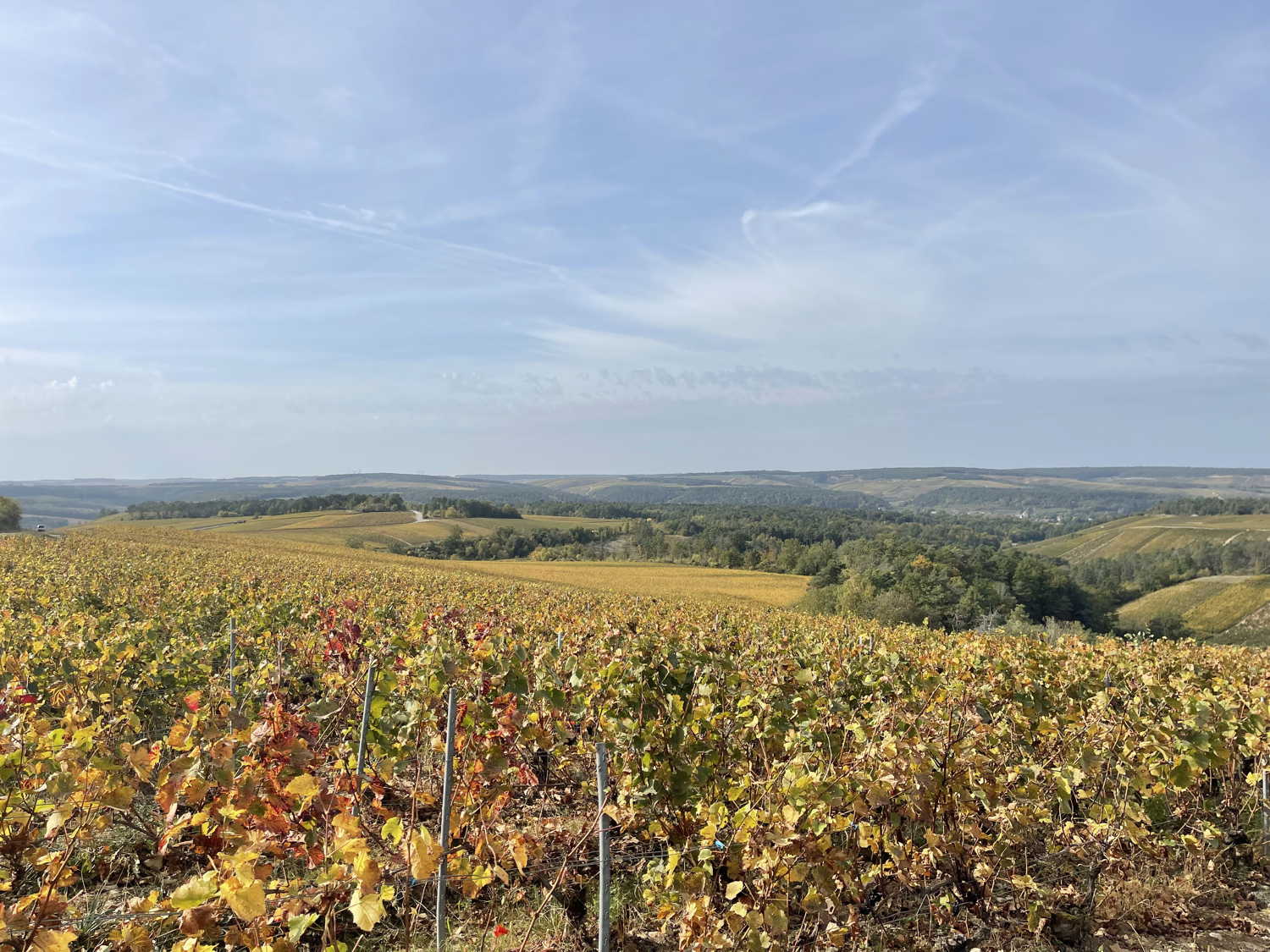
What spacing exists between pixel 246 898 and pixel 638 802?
8.83ft

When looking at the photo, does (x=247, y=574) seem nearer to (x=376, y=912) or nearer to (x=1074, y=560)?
(x=376, y=912)

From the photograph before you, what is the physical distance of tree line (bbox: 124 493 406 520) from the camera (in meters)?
116

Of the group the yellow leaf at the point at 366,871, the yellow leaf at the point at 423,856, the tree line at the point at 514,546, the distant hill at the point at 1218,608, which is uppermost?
the yellow leaf at the point at 366,871

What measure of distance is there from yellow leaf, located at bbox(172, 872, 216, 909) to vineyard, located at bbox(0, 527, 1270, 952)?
1 cm

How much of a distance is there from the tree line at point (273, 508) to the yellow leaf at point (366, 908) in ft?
388

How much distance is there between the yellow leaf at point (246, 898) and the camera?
1982 mm

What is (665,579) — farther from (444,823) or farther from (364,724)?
(444,823)

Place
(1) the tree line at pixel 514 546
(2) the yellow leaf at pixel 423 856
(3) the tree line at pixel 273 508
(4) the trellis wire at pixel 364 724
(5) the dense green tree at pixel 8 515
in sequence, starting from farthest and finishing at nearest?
(3) the tree line at pixel 273 508, (1) the tree line at pixel 514 546, (5) the dense green tree at pixel 8 515, (4) the trellis wire at pixel 364 724, (2) the yellow leaf at pixel 423 856

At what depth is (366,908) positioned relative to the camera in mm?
2084

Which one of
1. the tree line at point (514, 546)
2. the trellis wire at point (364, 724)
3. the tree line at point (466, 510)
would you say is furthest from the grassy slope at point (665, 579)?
the tree line at point (466, 510)

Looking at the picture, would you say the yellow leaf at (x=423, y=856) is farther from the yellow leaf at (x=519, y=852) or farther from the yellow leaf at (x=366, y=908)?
the yellow leaf at (x=519, y=852)

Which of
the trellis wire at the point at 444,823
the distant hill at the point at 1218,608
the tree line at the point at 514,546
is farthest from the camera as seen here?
the tree line at the point at 514,546

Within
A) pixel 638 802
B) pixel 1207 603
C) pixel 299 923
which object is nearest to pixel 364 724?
pixel 638 802

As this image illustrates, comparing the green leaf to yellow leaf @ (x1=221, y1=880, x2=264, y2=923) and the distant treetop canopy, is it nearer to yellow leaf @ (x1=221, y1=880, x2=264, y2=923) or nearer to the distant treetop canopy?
yellow leaf @ (x1=221, y1=880, x2=264, y2=923)
